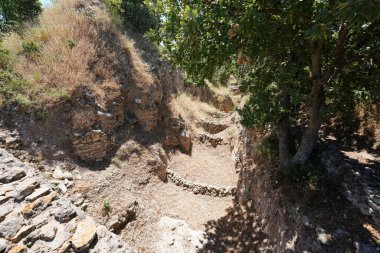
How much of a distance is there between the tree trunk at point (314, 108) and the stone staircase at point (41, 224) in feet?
17.9

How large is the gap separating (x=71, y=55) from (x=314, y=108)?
9822 mm

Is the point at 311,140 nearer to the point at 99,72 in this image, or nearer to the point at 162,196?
the point at 162,196

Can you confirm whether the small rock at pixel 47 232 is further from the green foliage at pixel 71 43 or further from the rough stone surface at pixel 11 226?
the green foliage at pixel 71 43

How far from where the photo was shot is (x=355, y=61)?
5.69 meters

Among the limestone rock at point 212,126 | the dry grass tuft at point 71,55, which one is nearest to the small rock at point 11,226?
the dry grass tuft at point 71,55

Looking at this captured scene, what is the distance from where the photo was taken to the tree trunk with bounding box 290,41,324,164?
5.32 m

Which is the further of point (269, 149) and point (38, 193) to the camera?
point (269, 149)

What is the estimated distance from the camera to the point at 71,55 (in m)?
9.14

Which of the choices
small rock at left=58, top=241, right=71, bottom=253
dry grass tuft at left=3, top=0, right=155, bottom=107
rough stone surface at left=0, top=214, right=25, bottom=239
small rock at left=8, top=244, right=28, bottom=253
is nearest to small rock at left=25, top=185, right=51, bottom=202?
rough stone surface at left=0, top=214, right=25, bottom=239

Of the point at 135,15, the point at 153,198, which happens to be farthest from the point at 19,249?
the point at 135,15

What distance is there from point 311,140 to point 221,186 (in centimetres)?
537

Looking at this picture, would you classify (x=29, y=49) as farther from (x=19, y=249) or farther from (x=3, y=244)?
(x=19, y=249)

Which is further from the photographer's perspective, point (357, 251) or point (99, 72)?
point (99, 72)

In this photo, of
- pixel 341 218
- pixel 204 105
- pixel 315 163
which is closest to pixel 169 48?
pixel 315 163
